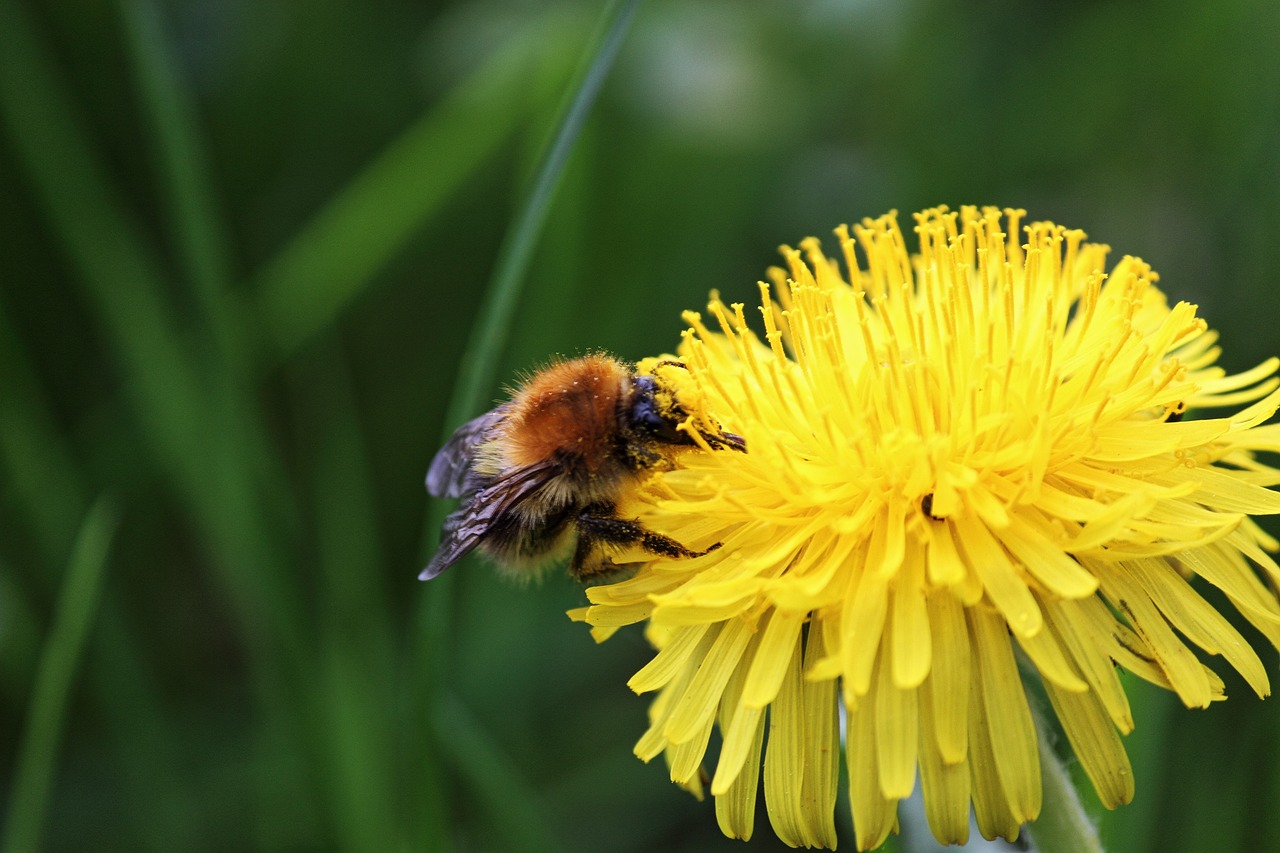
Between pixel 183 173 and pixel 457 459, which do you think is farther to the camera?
pixel 183 173

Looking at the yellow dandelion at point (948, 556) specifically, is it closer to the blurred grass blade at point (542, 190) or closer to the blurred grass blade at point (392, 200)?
the blurred grass blade at point (542, 190)

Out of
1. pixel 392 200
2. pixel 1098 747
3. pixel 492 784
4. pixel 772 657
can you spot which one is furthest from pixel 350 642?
pixel 1098 747

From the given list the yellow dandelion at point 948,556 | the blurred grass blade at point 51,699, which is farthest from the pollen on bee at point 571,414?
the blurred grass blade at point 51,699

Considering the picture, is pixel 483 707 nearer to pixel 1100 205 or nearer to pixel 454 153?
pixel 454 153

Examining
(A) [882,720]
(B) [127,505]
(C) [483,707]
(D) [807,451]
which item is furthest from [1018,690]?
(B) [127,505]

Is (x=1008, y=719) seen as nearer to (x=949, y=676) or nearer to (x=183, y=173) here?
(x=949, y=676)

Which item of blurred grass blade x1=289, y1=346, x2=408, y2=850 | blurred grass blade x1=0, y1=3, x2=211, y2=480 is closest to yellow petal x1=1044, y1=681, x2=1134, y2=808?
blurred grass blade x1=289, y1=346, x2=408, y2=850
